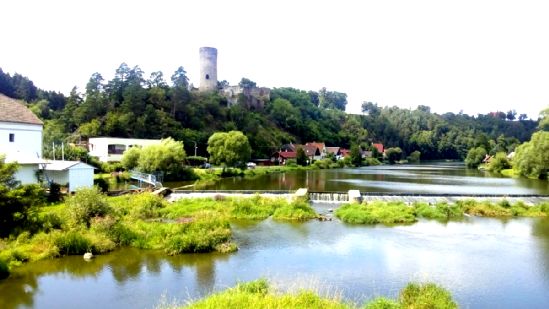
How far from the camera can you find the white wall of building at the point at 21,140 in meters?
32.3

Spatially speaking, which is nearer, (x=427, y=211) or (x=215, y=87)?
(x=427, y=211)

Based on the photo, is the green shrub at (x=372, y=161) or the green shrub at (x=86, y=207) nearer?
the green shrub at (x=86, y=207)

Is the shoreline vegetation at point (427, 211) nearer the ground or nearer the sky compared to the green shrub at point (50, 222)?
nearer the ground

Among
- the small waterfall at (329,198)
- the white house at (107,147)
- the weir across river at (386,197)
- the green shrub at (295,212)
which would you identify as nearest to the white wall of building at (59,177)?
the weir across river at (386,197)

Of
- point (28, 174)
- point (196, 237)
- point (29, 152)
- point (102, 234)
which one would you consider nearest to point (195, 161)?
point (29, 152)

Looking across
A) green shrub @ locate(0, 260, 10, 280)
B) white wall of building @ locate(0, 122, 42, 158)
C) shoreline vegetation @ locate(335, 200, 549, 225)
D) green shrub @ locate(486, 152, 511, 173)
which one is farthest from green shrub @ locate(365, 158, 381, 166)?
green shrub @ locate(0, 260, 10, 280)

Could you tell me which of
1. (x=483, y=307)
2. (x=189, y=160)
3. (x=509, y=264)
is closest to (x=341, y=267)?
(x=483, y=307)

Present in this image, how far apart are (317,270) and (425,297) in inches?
225

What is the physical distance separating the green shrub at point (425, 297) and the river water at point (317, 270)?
5.23ft

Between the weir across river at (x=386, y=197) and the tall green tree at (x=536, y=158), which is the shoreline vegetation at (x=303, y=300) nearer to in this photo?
the weir across river at (x=386, y=197)

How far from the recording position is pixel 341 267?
18969 mm

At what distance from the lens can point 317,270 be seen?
18.5 m

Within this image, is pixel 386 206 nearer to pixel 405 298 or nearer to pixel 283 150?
pixel 405 298

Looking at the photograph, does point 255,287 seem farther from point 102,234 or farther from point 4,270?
point 102,234
